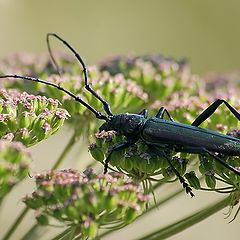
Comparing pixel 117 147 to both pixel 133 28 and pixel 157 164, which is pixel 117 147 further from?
pixel 133 28

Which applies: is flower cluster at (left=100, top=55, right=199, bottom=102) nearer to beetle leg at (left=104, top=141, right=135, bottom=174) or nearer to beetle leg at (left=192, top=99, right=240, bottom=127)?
beetle leg at (left=192, top=99, right=240, bottom=127)

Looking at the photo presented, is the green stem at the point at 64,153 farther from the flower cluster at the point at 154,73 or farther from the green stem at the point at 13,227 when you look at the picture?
the flower cluster at the point at 154,73

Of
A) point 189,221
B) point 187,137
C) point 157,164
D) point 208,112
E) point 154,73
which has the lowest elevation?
point 189,221

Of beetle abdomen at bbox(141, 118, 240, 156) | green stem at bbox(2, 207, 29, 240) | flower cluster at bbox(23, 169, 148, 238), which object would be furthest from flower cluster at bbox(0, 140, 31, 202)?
beetle abdomen at bbox(141, 118, 240, 156)

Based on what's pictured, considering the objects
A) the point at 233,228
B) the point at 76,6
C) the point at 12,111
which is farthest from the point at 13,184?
the point at 76,6

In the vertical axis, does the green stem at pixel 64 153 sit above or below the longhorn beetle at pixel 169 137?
above

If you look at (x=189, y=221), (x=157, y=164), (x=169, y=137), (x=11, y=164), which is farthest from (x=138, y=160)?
(x=11, y=164)

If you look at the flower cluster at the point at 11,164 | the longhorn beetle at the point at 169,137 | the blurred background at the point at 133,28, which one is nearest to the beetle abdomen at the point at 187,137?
the longhorn beetle at the point at 169,137
